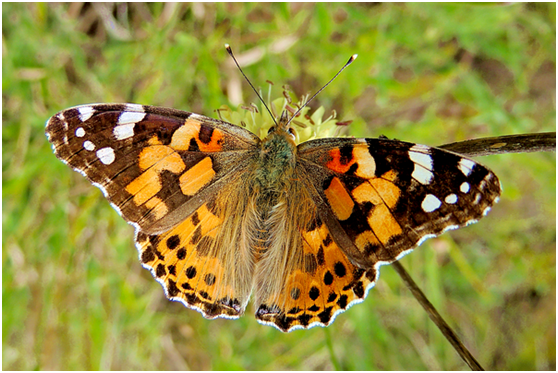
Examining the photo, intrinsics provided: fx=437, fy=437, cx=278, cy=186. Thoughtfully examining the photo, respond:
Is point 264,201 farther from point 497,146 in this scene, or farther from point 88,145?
point 497,146

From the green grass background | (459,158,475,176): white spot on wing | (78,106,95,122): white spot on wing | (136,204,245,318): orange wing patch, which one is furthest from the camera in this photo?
the green grass background

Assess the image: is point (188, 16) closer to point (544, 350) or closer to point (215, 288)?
point (215, 288)

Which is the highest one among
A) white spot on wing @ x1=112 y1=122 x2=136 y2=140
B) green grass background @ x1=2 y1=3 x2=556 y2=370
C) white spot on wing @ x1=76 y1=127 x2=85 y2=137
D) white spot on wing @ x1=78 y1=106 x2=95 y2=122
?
white spot on wing @ x1=78 y1=106 x2=95 y2=122

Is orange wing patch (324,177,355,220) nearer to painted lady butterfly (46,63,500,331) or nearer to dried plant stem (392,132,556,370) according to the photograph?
painted lady butterfly (46,63,500,331)

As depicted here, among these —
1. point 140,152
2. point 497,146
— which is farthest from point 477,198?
point 140,152

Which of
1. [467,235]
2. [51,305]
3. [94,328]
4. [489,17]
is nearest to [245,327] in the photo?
[94,328]

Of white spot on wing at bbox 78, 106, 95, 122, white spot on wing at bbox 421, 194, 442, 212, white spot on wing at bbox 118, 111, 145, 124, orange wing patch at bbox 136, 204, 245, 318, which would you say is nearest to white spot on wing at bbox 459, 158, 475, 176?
white spot on wing at bbox 421, 194, 442, 212

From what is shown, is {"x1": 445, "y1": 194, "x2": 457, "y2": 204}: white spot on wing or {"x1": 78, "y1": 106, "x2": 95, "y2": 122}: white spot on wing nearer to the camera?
{"x1": 445, "y1": 194, "x2": 457, "y2": 204}: white spot on wing

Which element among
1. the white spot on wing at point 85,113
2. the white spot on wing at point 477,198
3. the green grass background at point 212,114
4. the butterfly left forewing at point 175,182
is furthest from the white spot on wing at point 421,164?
the green grass background at point 212,114

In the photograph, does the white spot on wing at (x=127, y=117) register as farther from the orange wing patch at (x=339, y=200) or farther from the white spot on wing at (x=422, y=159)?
the white spot on wing at (x=422, y=159)
